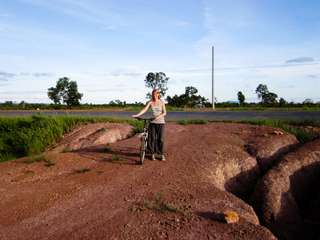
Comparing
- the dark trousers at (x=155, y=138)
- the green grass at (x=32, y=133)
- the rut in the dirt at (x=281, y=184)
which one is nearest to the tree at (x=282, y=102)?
the green grass at (x=32, y=133)

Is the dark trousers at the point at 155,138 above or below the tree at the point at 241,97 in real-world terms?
below

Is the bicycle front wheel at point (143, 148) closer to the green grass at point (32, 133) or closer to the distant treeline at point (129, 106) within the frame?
the green grass at point (32, 133)

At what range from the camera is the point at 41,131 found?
10.8 meters

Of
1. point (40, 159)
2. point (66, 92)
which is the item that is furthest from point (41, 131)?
point (66, 92)

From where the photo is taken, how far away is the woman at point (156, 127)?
268 inches

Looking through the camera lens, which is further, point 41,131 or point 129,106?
point 129,106

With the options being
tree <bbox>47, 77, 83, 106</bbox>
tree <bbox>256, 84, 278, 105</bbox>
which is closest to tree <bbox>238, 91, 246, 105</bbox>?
tree <bbox>256, 84, 278, 105</bbox>

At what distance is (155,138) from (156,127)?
0.31m

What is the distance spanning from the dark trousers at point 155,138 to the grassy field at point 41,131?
431 centimetres

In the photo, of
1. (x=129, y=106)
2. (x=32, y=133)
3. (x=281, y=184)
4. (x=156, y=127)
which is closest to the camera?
(x=281, y=184)

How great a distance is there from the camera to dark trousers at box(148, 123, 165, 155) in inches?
277

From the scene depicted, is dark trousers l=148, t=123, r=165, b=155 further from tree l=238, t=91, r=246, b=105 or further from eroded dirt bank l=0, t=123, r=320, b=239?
tree l=238, t=91, r=246, b=105

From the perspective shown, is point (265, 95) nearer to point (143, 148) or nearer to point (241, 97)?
point (241, 97)

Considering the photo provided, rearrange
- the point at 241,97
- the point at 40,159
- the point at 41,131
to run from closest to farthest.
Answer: the point at 40,159 → the point at 41,131 → the point at 241,97
